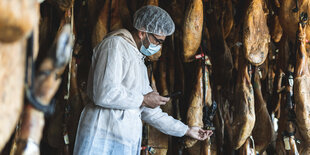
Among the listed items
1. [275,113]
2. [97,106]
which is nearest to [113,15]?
[97,106]

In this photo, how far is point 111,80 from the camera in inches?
76.1

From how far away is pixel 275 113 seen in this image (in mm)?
3277

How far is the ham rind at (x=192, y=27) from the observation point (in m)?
2.55

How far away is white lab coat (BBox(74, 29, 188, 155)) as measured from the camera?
194 centimetres

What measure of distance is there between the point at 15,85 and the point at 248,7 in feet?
6.68

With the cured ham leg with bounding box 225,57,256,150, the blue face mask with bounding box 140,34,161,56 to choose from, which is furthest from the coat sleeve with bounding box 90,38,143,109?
the cured ham leg with bounding box 225,57,256,150

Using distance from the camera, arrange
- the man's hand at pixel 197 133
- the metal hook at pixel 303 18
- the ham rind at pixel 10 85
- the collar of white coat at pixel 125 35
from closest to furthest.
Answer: the ham rind at pixel 10 85
the collar of white coat at pixel 125 35
the metal hook at pixel 303 18
the man's hand at pixel 197 133

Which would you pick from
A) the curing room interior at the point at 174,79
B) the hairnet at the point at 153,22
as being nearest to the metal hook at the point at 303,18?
the curing room interior at the point at 174,79

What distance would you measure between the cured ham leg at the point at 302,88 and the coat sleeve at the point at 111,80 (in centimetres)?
103

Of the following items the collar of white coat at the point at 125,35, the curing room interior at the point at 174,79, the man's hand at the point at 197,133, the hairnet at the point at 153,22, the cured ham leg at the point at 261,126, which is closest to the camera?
the curing room interior at the point at 174,79

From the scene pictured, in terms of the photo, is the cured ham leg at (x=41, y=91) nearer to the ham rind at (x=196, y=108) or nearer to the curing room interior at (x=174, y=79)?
the curing room interior at (x=174, y=79)

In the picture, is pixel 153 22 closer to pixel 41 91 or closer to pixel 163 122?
pixel 163 122

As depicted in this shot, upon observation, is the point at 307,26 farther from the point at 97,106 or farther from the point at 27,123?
the point at 27,123

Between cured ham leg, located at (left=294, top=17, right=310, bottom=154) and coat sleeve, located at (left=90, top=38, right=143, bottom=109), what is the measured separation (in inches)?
40.7
